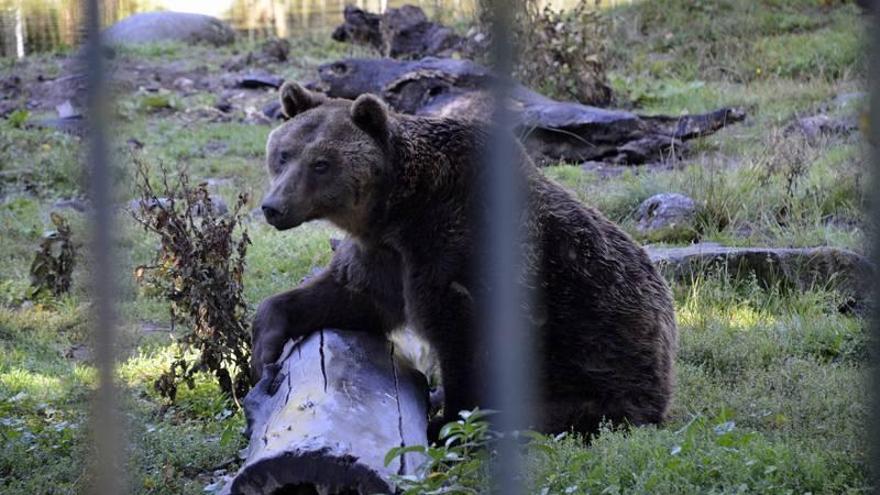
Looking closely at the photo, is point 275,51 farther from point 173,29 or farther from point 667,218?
point 667,218

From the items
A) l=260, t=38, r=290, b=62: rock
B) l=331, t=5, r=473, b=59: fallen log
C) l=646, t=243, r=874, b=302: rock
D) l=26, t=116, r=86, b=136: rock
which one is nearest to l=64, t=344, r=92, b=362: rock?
l=646, t=243, r=874, b=302: rock

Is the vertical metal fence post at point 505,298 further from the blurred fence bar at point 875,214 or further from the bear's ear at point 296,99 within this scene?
the bear's ear at point 296,99

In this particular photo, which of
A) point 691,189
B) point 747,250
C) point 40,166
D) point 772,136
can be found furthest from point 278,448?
point 40,166

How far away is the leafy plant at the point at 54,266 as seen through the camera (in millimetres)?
7969

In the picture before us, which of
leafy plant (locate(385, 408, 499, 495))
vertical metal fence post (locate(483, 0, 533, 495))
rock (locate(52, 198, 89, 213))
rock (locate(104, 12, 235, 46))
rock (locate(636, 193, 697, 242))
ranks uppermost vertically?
vertical metal fence post (locate(483, 0, 533, 495))

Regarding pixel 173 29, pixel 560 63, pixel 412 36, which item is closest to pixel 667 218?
pixel 560 63

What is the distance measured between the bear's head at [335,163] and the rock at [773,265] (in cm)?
274

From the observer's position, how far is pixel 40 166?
11.8 metres

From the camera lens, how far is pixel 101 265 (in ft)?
6.75

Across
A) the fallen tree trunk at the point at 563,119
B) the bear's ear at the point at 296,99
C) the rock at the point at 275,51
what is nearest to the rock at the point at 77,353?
the bear's ear at the point at 296,99

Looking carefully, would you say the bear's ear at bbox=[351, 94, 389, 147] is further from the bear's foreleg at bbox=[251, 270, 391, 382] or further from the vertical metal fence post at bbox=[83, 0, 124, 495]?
the vertical metal fence post at bbox=[83, 0, 124, 495]

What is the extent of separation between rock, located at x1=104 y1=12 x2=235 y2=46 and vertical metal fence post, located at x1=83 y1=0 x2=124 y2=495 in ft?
61.3

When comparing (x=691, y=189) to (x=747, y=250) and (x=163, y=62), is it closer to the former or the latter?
(x=747, y=250)

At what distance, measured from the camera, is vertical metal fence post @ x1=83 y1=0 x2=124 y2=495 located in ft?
6.54
